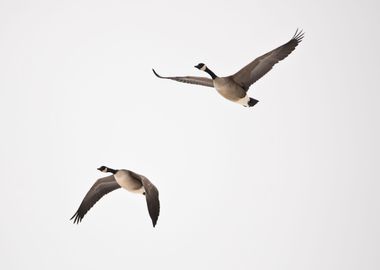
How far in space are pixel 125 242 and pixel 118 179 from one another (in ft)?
331

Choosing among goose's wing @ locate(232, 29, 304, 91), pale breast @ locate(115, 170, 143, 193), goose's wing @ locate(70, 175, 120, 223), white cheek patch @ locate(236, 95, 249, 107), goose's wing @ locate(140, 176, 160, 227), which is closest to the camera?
goose's wing @ locate(140, 176, 160, 227)

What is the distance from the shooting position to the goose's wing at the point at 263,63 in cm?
1847

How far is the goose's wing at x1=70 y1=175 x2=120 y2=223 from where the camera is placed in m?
19.9

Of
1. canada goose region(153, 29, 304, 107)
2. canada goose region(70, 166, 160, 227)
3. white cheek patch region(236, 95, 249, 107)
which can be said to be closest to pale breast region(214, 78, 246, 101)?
canada goose region(153, 29, 304, 107)

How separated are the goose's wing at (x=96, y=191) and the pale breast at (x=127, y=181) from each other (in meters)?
1.15

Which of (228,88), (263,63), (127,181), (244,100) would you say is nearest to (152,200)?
(127,181)

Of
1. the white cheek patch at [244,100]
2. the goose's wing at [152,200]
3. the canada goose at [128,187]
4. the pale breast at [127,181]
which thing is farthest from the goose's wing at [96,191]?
the white cheek patch at [244,100]

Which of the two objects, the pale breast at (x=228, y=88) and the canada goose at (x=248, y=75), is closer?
the canada goose at (x=248, y=75)

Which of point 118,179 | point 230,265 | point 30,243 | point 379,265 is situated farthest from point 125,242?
point 118,179

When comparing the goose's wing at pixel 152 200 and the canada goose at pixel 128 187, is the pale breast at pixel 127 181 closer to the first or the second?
the canada goose at pixel 128 187

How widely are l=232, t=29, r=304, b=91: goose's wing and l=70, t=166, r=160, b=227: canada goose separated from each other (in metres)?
3.64

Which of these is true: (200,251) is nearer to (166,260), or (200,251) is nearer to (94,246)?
(166,260)

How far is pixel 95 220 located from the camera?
136m

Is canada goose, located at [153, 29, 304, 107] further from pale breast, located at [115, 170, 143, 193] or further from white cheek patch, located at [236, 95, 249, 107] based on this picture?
pale breast, located at [115, 170, 143, 193]
